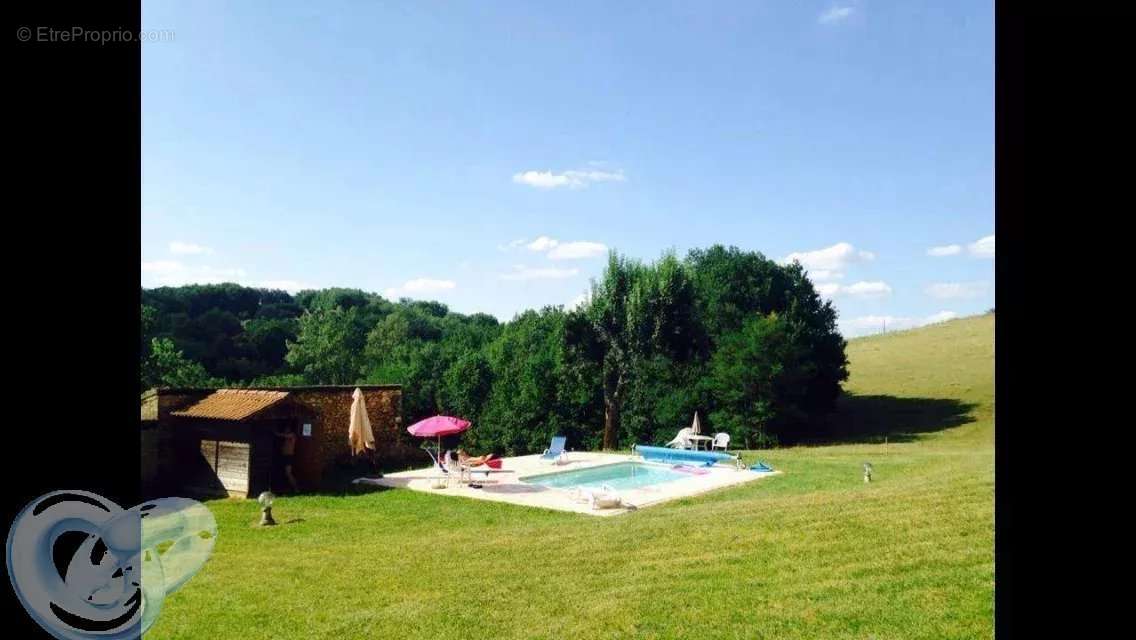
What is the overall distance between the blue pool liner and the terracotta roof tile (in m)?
9.91

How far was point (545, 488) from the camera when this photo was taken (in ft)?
46.7

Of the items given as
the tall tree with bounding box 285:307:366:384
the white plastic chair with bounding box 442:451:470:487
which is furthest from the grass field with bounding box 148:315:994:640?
the tall tree with bounding box 285:307:366:384

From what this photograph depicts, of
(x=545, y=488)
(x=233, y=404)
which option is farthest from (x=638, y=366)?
(x=233, y=404)

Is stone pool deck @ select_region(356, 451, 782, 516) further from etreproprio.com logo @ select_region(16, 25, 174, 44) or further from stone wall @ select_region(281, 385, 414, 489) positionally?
etreproprio.com logo @ select_region(16, 25, 174, 44)

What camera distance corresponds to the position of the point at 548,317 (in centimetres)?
2781

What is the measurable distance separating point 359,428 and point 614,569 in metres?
9.48

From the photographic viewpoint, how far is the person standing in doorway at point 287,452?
44.6 feet

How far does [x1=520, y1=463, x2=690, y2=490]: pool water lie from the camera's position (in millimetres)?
15463

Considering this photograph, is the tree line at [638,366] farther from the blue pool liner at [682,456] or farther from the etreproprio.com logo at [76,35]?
the etreproprio.com logo at [76,35]

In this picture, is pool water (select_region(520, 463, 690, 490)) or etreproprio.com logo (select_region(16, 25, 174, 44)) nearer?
etreproprio.com logo (select_region(16, 25, 174, 44))

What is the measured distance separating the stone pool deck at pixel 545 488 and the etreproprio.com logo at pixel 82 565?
10409 mm

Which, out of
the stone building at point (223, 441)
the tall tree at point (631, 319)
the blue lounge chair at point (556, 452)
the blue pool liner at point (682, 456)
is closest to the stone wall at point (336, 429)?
the stone building at point (223, 441)

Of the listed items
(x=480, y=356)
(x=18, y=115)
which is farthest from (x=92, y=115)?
(x=480, y=356)
